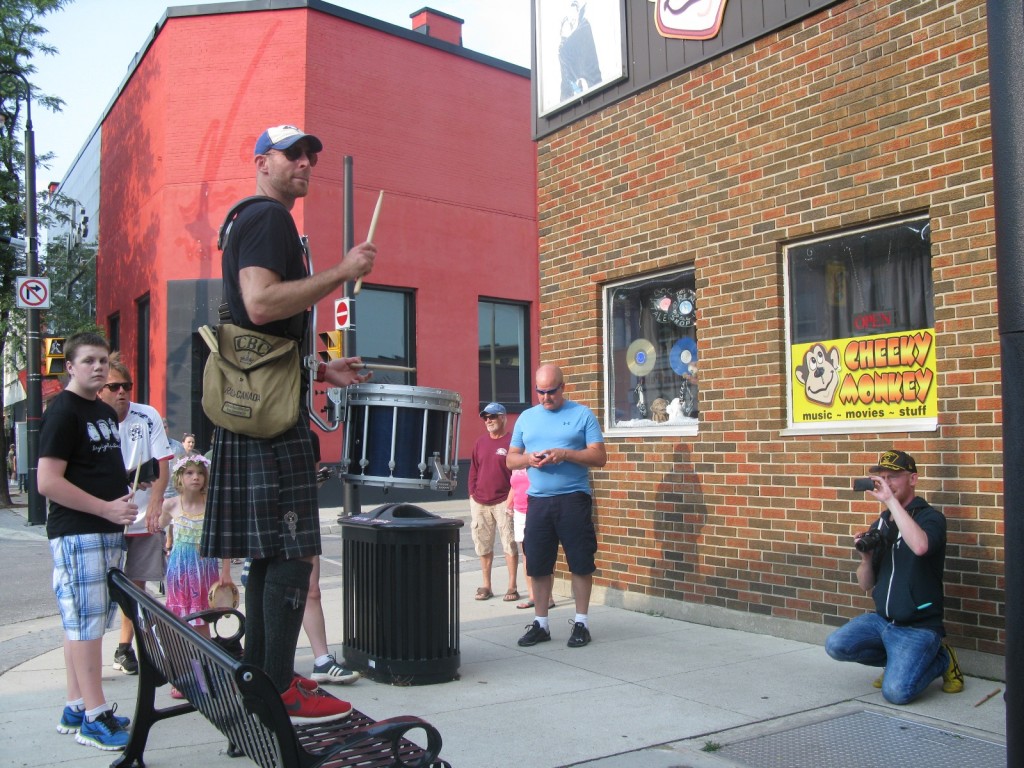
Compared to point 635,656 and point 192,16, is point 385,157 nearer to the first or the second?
point 192,16

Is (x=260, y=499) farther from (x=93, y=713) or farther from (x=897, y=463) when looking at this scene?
(x=897, y=463)

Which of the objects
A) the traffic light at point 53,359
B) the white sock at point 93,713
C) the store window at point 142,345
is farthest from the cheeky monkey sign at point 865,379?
the store window at point 142,345

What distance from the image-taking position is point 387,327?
19625 millimetres

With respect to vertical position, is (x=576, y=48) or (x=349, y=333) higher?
(x=576, y=48)

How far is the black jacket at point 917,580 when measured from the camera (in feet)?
16.5

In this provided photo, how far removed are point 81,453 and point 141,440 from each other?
4.34ft

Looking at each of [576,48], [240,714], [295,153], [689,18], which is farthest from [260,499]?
[576,48]

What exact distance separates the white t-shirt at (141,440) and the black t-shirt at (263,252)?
101 inches

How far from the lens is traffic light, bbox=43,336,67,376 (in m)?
15.0

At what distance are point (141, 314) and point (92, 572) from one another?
17997mm

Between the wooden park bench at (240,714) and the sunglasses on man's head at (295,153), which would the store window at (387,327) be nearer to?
the wooden park bench at (240,714)

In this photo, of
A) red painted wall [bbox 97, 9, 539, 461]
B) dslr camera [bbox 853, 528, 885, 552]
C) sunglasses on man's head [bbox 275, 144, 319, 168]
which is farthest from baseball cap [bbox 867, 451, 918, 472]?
red painted wall [bbox 97, 9, 539, 461]

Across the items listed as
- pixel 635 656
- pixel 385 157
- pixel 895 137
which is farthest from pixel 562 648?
pixel 385 157

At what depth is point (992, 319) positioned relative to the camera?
5285 mm
